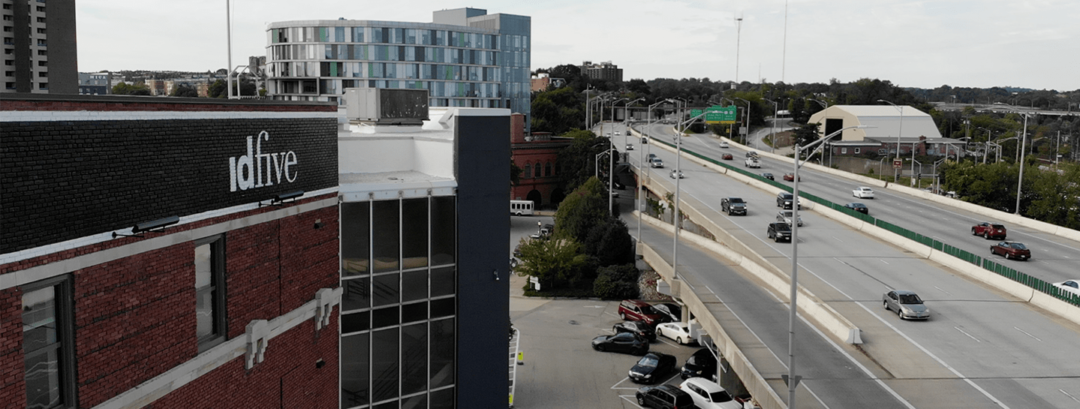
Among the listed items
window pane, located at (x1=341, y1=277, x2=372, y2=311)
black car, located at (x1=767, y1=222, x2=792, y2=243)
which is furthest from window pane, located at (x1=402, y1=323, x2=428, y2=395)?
black car, located at (x1=767, y1=222, x2=792, y2=243)

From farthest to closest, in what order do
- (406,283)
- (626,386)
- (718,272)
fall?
1. (718,272)
2. (626,386)
3. (406,283)

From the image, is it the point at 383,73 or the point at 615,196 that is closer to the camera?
the point at 615,196

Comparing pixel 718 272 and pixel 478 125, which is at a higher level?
pixel 478 125

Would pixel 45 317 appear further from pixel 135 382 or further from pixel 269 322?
pixel 269 322

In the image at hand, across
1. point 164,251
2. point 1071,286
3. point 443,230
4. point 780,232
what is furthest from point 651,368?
point 164,251

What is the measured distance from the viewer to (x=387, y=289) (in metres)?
18.5

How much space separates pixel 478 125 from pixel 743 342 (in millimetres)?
18337

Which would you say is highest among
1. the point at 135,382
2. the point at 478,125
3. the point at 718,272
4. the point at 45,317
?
the point at 478,125

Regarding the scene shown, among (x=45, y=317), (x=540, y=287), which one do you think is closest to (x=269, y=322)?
(x=45, y=317)

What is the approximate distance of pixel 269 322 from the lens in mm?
14875

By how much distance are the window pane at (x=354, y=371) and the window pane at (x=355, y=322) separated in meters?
0.16

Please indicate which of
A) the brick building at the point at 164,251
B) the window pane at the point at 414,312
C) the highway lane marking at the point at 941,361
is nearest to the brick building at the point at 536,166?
the highway lane marking at the point at 941,361

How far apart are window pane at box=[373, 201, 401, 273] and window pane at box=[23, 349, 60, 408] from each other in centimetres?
794

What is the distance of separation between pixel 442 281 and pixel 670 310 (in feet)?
133
